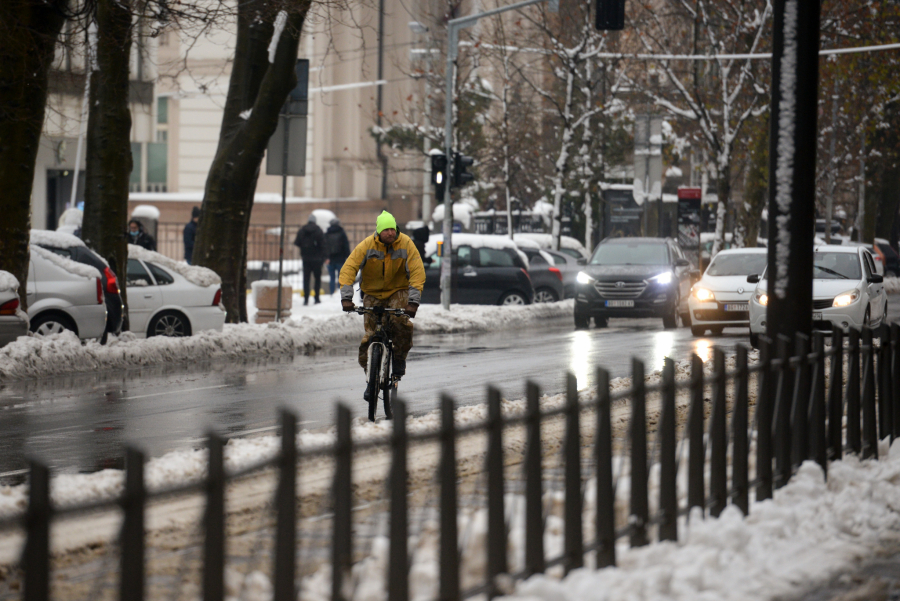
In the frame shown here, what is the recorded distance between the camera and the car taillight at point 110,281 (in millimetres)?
15781

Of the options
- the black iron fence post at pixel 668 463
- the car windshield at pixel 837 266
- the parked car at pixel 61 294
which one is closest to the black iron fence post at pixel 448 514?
the black iron fence post at pixel 668 463

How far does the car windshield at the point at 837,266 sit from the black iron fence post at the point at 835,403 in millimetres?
12914

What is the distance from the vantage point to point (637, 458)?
5441mm

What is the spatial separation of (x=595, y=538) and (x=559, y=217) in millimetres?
30788

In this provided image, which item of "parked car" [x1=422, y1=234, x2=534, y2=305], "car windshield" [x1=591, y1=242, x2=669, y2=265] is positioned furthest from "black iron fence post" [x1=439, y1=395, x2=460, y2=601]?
"parked car" [x1=422, y1=234, x2=534, y2=305]

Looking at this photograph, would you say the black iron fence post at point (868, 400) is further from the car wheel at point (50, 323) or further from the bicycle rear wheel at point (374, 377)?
the car wheel at point (50, 323)

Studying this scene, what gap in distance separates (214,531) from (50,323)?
503 inches

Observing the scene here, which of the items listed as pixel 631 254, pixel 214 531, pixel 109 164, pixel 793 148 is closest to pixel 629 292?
pixel 631 254

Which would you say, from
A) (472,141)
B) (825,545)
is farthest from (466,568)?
(472,141)

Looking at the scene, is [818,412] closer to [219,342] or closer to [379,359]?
[379,359]

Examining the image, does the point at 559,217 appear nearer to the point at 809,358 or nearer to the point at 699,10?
the point at 699,10

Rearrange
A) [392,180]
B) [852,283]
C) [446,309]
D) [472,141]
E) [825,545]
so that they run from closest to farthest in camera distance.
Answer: [825,545] → [852,283] → [446,309] → [472,141] → [392,180]

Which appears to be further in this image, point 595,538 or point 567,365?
point 567,365

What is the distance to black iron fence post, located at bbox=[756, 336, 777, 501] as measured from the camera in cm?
646
